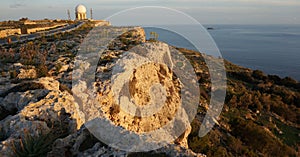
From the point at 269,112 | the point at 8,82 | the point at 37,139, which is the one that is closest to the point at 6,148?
the point at 37,139

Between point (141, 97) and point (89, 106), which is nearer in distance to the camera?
point (89, 106)

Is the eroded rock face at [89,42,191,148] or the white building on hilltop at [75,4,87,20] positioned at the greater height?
the white building on hilltop at [75,4,87,20]

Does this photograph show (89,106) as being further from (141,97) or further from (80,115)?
(141,97)

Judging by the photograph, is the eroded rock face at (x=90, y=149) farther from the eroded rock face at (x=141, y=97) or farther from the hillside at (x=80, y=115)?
the eroded rock face at (x=141, y=97)

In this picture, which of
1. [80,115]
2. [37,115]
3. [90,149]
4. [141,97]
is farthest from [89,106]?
[90,149]

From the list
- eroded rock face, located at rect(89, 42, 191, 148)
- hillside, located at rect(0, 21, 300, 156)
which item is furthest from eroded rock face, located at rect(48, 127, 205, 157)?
eroded rock face, located at rect(89, 42, 191, 148)

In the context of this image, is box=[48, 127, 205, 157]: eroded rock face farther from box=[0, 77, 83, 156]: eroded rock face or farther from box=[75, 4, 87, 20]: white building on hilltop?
box=[75, 4, 87, 20]: white building on hilltop
